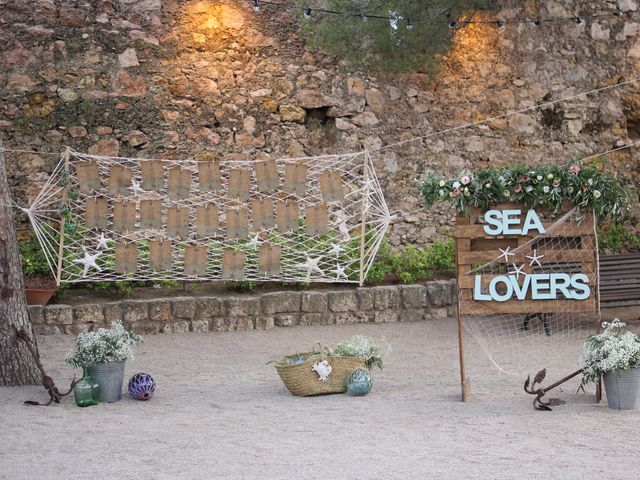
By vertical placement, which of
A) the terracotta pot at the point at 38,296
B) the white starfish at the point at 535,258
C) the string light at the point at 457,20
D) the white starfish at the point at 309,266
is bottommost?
the terracotta pot at the point at 38,296

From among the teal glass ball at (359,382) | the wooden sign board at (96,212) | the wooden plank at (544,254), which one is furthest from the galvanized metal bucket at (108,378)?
the wooden plank at (544,254)

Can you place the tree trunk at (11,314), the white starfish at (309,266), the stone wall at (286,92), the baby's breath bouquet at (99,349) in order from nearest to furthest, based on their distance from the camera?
the baby's breath bouquet at (99,349)
the tree trunk at (11,314)
the white starfish at (309,266)
the stone wall at (286,92)

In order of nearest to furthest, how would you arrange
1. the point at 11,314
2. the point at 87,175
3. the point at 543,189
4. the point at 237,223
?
the point at 543,189, the point at 11,314, the point at 87,175, the point at 237,223

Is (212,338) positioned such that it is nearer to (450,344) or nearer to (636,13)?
(450,344)

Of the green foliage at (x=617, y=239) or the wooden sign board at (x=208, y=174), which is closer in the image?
the wooden sign board at (x=208, y=174)

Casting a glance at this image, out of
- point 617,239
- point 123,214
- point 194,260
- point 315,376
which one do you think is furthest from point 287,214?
point 617,239

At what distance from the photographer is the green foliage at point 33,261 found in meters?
7.59

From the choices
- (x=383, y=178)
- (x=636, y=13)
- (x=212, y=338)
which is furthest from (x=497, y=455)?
(x=636, y=13)

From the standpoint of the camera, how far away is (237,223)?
6.46 meters

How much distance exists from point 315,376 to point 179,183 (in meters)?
1.81

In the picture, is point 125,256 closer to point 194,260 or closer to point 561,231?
point 194,260

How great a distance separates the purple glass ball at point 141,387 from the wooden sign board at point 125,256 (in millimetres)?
1219

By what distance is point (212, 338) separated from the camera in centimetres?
728

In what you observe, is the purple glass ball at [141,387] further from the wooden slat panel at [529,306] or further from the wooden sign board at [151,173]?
the wooden slat panel at [529,306]
